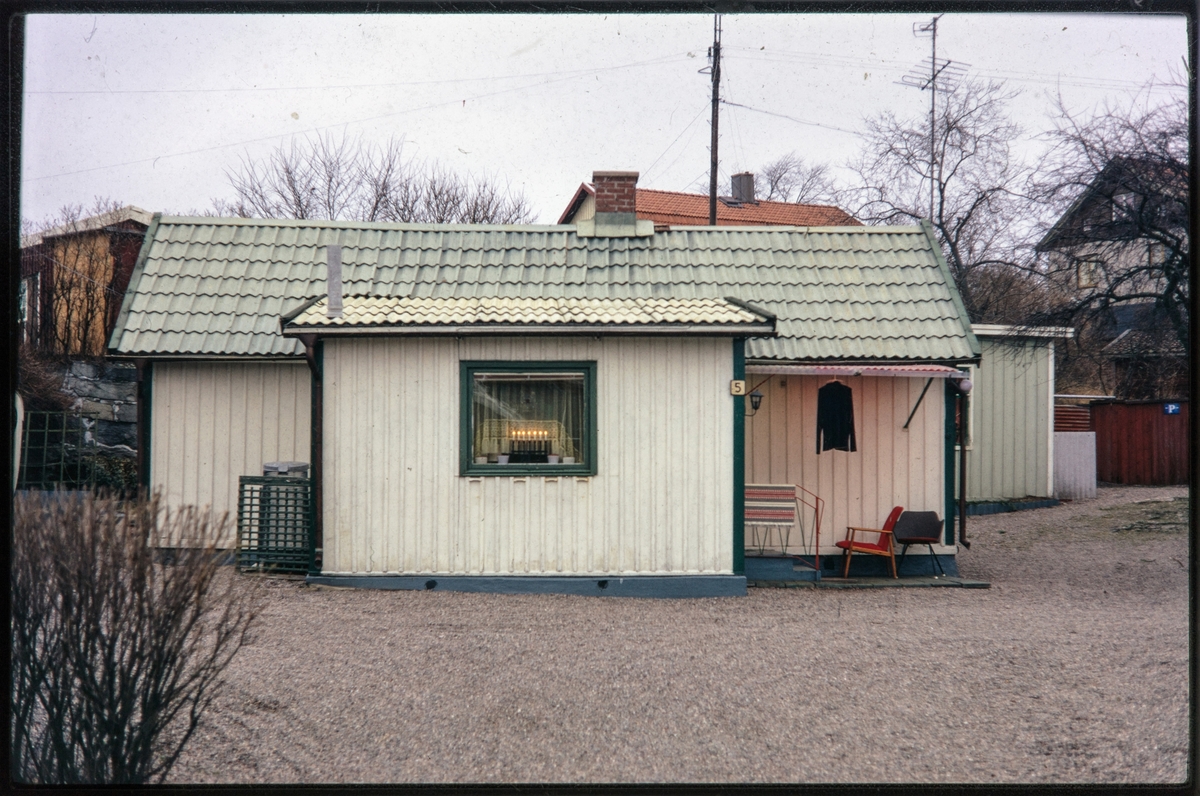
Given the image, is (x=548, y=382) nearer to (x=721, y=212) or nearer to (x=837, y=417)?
(x=837, y=417)

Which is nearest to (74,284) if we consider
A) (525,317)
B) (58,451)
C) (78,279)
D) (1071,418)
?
(78,279)

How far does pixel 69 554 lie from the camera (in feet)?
12.6

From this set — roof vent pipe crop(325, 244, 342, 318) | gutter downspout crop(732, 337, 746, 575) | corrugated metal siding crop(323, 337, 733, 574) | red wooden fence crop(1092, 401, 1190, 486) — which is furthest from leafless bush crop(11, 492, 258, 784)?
red wooden fence crop(1092, 401, 1190, 486)

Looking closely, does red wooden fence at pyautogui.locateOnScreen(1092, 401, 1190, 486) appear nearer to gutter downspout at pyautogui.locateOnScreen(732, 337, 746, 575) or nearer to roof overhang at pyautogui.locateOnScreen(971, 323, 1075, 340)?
roof overhang at pyautogui.locateOnScreen(971, 323, 1075, 340)

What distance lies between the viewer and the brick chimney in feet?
41.7

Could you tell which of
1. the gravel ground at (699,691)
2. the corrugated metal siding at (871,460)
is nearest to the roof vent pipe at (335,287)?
the gravel ground at (699,691)

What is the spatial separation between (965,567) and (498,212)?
20912mm

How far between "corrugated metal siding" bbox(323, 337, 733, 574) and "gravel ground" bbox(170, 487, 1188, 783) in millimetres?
473

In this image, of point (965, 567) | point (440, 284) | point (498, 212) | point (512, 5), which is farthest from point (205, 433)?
point (498, 212)

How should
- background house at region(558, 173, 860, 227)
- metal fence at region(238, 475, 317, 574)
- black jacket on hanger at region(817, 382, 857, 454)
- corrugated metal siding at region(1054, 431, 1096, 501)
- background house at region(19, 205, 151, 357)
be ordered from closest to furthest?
metal fence at region(238, 475, 317, 574) → black jacket on hanger at region(817, 382, 857, 454) → background house at region(19, 205, 151, 357) → corrugated metal siding at region(1054, 431, 1096, 501) → background house at region(558, 173, 860, 227)

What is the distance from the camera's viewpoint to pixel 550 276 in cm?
1170

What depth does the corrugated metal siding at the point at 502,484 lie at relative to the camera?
8.93m

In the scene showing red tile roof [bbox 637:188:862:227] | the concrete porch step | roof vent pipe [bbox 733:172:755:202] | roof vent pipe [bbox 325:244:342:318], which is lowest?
the concrete porch step

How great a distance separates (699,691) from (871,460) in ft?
18.8
